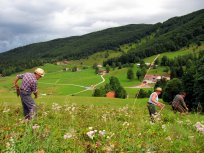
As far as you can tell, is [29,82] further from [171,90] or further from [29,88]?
[171,90]

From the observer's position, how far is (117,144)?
22.7 ft

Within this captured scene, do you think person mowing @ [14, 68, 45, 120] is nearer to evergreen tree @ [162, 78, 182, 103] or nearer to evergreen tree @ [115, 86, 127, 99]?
evergreen tree @ [162, 78, 182, 103]

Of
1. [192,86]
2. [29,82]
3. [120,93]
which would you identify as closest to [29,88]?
[29,82]

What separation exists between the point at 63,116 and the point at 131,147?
4268mm

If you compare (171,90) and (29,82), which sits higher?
(29,82)

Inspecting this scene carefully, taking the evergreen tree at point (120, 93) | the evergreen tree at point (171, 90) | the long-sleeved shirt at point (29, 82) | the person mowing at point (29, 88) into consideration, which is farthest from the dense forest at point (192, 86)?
the evergreen tree at point (120, 93)

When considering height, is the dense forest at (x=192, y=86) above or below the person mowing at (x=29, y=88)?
below

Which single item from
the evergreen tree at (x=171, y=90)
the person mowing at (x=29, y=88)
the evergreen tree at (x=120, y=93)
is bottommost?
the evergreen tree at (x=120, y=93)

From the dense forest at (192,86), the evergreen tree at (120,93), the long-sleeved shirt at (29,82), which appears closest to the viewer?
the long-sleeved shirt at (29,82)

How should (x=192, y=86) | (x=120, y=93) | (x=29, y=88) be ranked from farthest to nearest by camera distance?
(x=120, y=93) < (x=192, y=86) < (x=29, y=88)

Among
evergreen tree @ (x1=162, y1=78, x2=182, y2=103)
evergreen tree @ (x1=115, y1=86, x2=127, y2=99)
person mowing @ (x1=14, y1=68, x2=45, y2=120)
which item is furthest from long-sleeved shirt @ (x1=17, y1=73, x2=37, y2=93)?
evergreen tree @ (x1=115, y1=86, x2=127, y2=99)

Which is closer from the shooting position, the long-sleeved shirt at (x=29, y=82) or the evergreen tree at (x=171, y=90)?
the long-sleeved shirt at (x=29, y=82)

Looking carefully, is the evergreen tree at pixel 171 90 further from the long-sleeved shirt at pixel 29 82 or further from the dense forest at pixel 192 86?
the long-sleeved shirt at pixel 29 82

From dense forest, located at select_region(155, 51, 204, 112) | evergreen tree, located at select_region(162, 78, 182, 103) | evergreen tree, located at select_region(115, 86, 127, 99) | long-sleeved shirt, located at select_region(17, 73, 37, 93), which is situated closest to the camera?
long-sleeved shirt, located at select_region(17, 73, 37, 93)
